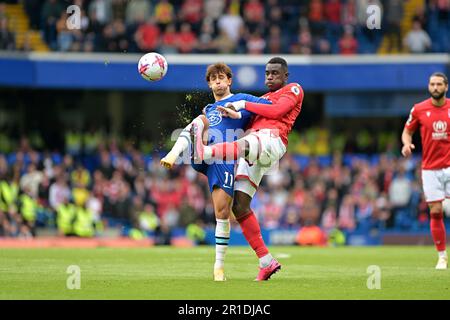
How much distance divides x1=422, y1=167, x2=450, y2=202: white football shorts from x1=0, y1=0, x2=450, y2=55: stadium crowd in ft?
51.8

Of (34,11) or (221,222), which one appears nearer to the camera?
(221,222)

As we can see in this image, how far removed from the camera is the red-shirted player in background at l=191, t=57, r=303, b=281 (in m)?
11.6

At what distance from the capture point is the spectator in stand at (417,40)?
29.6 m

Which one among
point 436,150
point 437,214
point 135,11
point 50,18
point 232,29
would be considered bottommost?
point 437,214

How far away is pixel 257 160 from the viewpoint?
467 inches

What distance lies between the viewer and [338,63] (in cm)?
2983

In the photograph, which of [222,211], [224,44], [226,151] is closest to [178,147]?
[226,151]

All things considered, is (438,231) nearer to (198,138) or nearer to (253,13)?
(198,138)

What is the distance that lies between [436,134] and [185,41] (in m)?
16.4

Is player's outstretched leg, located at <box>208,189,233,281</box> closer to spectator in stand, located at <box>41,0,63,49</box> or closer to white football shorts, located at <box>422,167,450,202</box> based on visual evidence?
white football shorts, located at <box>422,167,450,202</box>

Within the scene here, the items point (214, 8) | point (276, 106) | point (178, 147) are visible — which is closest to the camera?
point (178, 147)

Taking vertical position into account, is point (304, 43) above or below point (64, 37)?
below

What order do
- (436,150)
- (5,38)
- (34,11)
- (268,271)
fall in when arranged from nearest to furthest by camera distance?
(268,271)
(436,150)
(5,38)
(34,11)

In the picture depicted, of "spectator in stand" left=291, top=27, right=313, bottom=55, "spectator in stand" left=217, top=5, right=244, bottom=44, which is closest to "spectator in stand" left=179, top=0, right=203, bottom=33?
"spectator in stand" left=217, top=5, right=244, bottom=44
